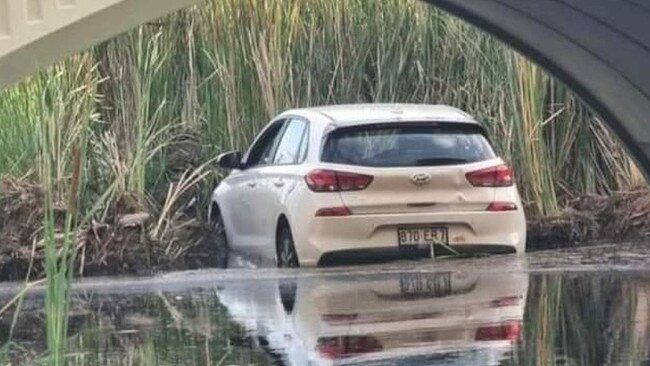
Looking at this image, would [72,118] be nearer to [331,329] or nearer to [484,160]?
[484,160]

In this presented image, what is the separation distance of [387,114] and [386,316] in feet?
9.81

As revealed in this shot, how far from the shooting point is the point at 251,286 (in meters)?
13.3

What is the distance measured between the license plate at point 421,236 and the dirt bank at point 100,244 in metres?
2.69

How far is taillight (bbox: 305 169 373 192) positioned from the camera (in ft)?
43.4

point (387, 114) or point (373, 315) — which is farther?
point (387, 114)

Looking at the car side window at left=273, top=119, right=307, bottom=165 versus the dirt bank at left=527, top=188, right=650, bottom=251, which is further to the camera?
the dirt bank at left=527, top=188, right=650, bottom=251

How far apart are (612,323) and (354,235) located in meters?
3.11

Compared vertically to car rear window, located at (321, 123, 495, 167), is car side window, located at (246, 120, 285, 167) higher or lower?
higher

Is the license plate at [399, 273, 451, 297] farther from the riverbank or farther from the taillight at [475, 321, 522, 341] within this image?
the riverbank

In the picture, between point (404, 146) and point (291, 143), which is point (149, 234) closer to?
point (291, 143)

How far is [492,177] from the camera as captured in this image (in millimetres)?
13633

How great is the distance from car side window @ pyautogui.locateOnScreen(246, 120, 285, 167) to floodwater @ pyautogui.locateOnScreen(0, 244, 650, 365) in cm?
120

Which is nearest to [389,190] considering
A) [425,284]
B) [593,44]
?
[425,284]

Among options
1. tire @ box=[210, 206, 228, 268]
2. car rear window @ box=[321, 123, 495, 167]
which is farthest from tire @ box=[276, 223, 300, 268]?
tire @ box=[210, 206, 228, 268]
